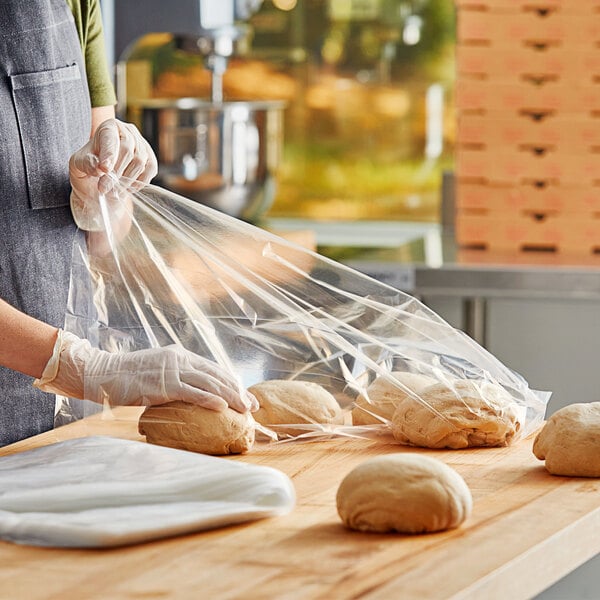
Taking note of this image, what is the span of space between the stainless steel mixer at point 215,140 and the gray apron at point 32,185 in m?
1.23

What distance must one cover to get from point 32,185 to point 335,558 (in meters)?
0.80

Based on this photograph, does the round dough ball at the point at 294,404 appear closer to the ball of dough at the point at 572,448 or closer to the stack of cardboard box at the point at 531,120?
the ball of dough at the point at 572,448

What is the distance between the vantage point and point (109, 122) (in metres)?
1.53

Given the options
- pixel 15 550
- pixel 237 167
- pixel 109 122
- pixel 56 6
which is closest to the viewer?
pixel 15 550

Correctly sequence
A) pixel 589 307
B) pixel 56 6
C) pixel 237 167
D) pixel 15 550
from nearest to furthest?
pixel 15 550
pixel 56 6
pixel 589 307
pixel 237 167

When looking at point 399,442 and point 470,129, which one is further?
point 470,129

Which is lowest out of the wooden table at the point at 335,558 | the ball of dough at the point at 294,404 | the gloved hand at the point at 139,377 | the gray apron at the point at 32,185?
the ball of dough at the point at 294,404

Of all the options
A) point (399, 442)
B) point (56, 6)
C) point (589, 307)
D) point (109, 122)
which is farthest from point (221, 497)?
point (589, 307)

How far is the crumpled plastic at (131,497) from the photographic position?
3.36 ft

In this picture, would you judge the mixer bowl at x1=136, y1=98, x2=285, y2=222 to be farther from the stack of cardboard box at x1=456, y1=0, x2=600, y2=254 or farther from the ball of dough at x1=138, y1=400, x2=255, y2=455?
the ball of dough at x1=138, y1=400, x2=255, y2=455

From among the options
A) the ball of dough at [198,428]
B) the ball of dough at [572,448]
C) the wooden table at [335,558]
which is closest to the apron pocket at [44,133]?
the ball of dough at [198,428]

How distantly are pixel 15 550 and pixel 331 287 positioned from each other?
1.91 ft

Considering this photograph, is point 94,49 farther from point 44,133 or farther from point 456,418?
point 456,418

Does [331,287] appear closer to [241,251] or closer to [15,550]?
[241,251]
